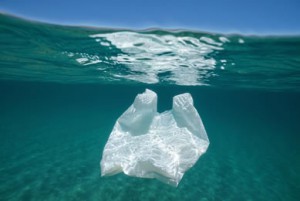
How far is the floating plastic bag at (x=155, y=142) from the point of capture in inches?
329

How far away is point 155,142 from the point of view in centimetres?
972

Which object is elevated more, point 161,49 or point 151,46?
point 151,46

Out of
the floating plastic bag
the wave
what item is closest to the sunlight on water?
the wave

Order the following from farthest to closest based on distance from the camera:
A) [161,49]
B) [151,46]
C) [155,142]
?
[161,49] → [151,46] → [155,142]

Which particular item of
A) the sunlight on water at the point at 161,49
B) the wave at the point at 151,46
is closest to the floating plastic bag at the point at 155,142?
the sunlight on water at the point at 161,49

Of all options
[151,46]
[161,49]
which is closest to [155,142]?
[151,46]

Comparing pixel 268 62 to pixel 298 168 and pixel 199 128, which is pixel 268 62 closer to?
pixel 199 128

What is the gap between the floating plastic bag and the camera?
835 cm

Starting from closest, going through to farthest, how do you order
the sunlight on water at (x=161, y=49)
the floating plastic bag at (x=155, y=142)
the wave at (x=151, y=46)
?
the floating plastic bag at (x=155, y=142) → the wave at (x=151, y=46) → the sunlight on water at (x=161, y=49)

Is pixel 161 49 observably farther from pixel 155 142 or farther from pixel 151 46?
pixel 155 142

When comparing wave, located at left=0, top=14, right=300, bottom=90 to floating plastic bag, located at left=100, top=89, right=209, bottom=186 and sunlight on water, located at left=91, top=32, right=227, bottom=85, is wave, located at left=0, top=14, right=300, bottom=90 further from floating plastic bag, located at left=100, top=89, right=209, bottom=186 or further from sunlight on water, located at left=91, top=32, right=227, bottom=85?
floating plastic bag, located at left=100, top=89, right=209, bottom=186

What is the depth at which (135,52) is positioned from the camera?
42.2 ft

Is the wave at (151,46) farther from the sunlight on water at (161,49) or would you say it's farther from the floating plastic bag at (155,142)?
the floating plastic bag at (155,142)

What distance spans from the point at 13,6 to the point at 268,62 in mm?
14566
